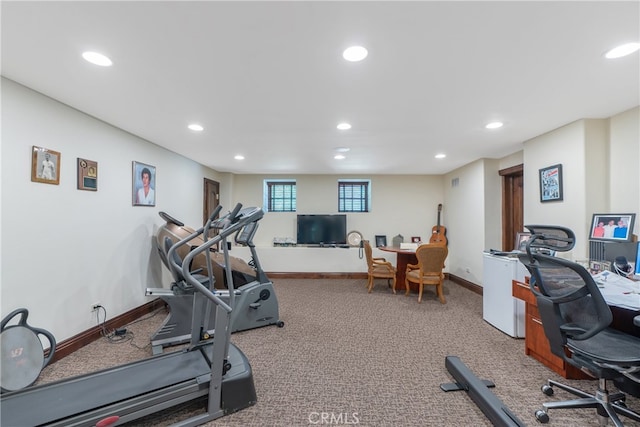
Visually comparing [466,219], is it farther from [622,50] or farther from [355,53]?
[355,53]

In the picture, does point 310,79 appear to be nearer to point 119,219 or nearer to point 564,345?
point 564,345

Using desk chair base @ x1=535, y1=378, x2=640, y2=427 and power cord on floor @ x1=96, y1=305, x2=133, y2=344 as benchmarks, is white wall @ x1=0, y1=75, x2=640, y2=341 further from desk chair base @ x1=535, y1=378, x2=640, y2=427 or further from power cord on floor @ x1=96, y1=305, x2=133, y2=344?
desk chair base @ x1=535, y1=378, x2=640, y2=427

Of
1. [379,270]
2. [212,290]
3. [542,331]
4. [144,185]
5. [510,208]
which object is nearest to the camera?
[212,290]

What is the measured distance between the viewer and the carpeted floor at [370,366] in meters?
1.86

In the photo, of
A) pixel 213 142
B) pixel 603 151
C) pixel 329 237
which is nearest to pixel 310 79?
pixel 213 142

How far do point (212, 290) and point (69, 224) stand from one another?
5.25 ft

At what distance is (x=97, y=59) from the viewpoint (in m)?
→ 1.84

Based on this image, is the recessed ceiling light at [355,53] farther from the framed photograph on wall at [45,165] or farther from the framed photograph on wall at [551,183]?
the framed photograph on wall at [551,183]

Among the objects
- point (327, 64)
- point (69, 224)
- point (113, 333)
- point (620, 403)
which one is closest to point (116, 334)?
point (113, 333)

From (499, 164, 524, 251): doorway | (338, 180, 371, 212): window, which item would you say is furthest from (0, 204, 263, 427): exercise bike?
(338, 180, 371, 212): window

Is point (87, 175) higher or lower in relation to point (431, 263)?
higher

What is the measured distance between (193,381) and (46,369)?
1575 millimetres

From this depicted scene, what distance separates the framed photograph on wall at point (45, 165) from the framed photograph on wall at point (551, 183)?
5143 mm

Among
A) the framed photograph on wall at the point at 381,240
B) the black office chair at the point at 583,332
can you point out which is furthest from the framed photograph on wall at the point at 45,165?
the framed photograph on wall at the point at 381,240
